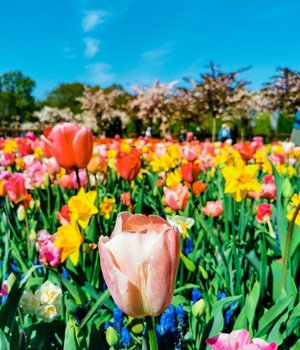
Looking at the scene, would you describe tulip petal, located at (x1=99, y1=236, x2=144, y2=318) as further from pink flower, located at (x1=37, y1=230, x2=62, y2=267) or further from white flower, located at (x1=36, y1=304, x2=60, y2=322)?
pink flower, located at (x1=37, y1=230, x2=62, y2=267)

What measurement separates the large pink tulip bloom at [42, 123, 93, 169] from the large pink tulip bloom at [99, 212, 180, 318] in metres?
Result: 0.98

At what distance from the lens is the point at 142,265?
0.61m

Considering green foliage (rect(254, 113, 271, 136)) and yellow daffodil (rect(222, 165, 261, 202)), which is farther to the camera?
green foliage (rect(254, 113, 271, 136))

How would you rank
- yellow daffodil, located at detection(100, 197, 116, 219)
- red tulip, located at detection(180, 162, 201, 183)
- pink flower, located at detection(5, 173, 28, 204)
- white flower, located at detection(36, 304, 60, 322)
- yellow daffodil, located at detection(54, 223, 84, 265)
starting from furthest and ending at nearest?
red tulip, located at detection(180, 162, 201, 183) → pink flower, located at detection(5, 173, 28, 204) → yellow daffodil, located at detection(100, 197, 116, 219) → yellow daffodil, located at detection(54, 223, 84, 265) → white flower, located at detection(36, 304, 60, 322)

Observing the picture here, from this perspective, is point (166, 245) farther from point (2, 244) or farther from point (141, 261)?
point (2, 244)

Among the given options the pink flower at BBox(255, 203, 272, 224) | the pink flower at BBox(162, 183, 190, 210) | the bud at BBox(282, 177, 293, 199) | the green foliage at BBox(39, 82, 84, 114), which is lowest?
the pink flower at BBox(255, 203, 272, 224)

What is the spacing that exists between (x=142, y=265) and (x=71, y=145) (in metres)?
1.04

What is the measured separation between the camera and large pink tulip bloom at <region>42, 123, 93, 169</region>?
5.16ft

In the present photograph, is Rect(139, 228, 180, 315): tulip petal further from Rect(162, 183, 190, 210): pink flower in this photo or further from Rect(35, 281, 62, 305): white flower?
Rect(162, 183, 190, 210): pink flower

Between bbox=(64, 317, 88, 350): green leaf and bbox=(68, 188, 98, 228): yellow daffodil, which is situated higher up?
bbox=(68, 188, 98, 228): yellow daffodil

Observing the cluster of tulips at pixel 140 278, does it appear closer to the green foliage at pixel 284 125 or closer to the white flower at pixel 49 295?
the white flower at pixel 49 295

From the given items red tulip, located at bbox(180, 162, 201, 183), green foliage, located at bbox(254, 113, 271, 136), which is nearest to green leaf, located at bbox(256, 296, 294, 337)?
red tulip, located at bbox(180, 162, 201, 183)

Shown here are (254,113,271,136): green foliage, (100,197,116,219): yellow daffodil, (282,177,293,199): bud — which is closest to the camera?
(282,177,293,199): bud

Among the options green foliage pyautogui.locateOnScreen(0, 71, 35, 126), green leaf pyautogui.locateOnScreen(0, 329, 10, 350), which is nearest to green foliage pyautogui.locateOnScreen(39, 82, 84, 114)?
green foliage pyautogui.locateOnScreen(0, 71, 35, 126)
